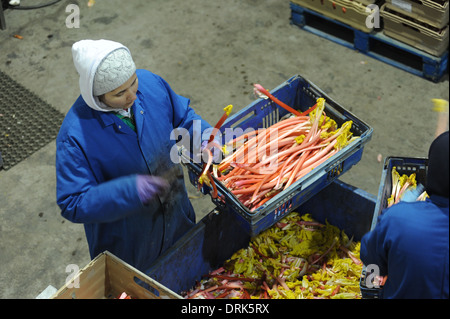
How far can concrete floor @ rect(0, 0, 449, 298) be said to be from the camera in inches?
217

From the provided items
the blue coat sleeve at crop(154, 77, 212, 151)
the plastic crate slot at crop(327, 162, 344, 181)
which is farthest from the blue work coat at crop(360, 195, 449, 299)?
the blue coat sleeve at crop(154, 77, 212, 151)

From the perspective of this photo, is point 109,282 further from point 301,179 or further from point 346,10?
point 346,10

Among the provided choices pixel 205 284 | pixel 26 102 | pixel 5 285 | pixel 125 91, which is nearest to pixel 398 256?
pixel 125 91

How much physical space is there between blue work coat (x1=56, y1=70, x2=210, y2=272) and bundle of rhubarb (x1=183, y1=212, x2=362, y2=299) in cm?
62

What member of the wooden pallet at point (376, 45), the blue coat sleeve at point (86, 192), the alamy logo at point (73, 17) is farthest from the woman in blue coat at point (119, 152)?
the alamy logo at point (73, 17)

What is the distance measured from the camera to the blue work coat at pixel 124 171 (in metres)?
3.44

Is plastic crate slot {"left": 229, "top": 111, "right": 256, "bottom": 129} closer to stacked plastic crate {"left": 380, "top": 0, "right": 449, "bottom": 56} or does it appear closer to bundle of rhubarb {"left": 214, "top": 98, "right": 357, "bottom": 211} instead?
bundle of rhubarb {"left": 214, "top": 98, "right": 357, "bottom": 211}

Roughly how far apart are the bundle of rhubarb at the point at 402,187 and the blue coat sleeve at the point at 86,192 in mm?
1693

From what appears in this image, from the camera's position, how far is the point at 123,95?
344cm

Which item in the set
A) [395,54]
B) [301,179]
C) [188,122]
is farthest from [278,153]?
[395,54]

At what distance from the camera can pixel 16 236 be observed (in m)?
5.53

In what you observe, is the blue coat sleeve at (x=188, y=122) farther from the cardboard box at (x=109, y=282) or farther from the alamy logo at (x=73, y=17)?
the alamy logo at (x=73, y=17)

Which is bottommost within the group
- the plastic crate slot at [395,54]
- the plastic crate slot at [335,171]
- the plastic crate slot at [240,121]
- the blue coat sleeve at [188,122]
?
the plastic crate slot at [395,54]

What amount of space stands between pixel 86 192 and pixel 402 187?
2067 mm
